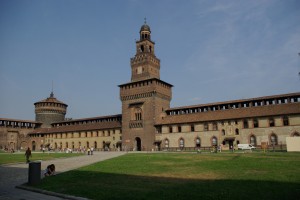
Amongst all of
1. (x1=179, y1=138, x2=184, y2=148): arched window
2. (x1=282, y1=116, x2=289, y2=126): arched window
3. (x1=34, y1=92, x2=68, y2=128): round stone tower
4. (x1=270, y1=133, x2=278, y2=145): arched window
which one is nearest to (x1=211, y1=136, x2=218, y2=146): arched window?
(x1=179, y1=138, x2=184, y2=148): arched window

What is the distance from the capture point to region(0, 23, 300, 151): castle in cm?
4884

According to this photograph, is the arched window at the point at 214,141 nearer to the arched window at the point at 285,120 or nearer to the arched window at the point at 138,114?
the arched window at the point at 285,120

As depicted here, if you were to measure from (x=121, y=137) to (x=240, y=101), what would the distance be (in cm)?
2756

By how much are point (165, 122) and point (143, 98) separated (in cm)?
698

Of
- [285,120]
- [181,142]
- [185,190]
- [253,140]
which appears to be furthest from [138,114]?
[185,190]

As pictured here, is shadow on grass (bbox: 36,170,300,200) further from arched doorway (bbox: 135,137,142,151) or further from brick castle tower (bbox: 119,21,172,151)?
arched doorway (bbox: 135,137,142,151)

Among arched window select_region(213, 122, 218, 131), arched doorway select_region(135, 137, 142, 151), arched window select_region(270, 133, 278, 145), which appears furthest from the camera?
arched doorway select_region(135, 137, 142, 151)

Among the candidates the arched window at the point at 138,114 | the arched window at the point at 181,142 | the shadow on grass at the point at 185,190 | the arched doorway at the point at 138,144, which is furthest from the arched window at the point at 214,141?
the shadow on grass at the point at 185,190

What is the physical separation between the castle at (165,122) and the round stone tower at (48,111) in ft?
36.9

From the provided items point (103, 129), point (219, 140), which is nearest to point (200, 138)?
point (219, 140)

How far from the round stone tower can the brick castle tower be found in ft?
125

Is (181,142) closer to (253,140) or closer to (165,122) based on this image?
(165,122)

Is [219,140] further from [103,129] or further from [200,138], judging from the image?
[103,129]

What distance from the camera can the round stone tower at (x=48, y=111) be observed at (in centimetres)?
9275
